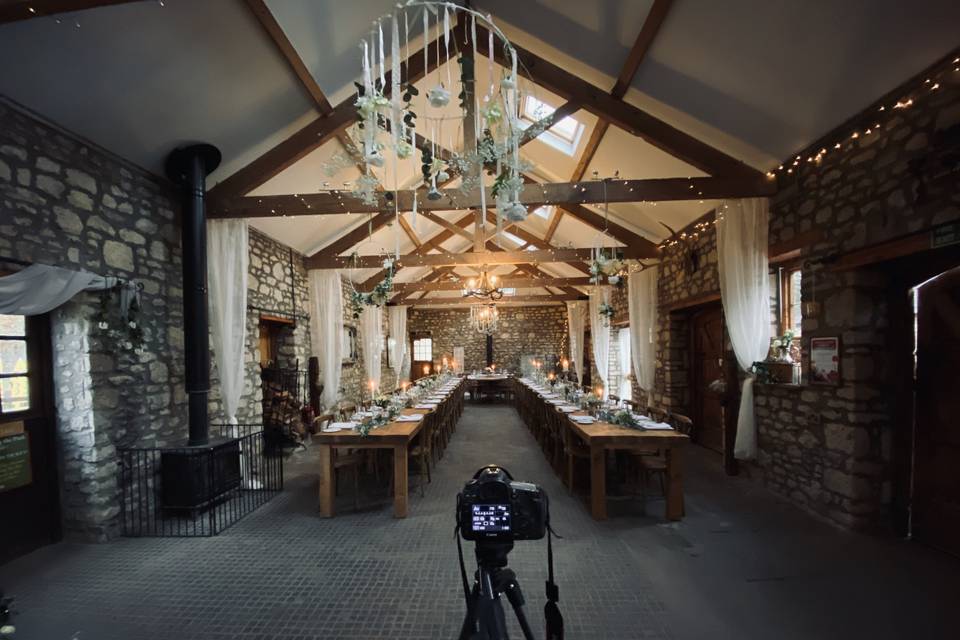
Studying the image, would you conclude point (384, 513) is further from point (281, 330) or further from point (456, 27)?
point (456, 27)

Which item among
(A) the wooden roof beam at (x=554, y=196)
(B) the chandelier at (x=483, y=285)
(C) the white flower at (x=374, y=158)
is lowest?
A: (B) the chandelier at (x=483, y=285)

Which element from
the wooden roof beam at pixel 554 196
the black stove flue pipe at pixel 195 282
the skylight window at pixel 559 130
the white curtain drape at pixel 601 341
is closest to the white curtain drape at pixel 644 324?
the white curtain drape at pixel 601 341

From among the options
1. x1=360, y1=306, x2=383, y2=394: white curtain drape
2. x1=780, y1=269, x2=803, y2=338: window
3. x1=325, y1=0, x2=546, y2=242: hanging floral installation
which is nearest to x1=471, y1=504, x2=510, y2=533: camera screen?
x1=325, y1=0, x2=546, y2=242: hanging floral installation

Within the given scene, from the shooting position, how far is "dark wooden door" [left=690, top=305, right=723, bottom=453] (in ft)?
17.2

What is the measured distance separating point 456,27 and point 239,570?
16.1 ft

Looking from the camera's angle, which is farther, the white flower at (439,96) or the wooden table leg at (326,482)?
the wooden table leg at (326,482)

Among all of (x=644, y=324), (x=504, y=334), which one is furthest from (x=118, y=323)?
(x=504, y=334)

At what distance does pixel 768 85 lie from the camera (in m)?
2.94

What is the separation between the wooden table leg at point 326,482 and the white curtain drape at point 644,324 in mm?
4765

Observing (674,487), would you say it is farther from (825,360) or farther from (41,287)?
(41,287)

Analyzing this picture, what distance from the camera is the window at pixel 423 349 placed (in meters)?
13.1

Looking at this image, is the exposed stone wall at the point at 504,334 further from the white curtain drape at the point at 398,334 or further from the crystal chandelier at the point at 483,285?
the crystal chandelier at the point at 483,285

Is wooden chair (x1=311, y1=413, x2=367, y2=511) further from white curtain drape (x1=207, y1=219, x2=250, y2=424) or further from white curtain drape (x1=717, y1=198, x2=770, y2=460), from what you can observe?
white curtain drape (x1=717, y1=198, x2=770, y2=460)

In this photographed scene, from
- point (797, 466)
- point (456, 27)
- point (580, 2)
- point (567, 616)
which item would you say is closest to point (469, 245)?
point (456, 27)
